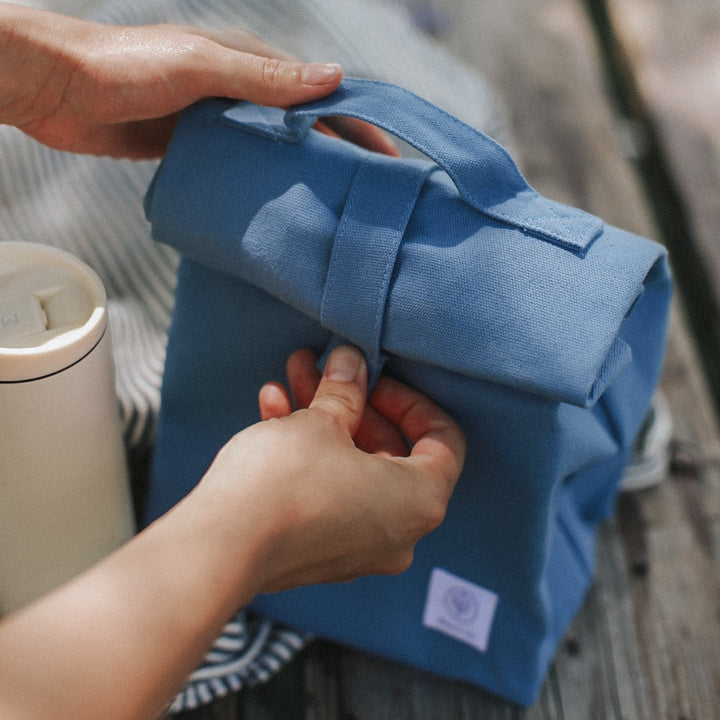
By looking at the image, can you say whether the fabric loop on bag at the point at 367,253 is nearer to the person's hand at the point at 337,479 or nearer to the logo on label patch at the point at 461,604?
the person's hand at the point at 337,479

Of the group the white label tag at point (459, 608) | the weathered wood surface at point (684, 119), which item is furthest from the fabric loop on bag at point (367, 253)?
the weathered wood surface at point (684, 119)

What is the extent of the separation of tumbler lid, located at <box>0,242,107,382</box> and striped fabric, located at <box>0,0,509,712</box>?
24cm

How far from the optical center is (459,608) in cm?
75

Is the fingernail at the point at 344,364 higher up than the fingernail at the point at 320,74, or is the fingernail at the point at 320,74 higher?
the fingernail at the point at 320,74

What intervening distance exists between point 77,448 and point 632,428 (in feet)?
1.61

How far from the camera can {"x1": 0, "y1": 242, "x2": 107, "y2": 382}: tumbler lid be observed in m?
0.58

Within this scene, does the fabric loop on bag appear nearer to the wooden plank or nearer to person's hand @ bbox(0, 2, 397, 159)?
person's hand @ bbox(0, 2, 397, 159)

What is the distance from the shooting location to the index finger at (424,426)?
0.59m

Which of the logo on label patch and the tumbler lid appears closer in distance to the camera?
the tumbler lid

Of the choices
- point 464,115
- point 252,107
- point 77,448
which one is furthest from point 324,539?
point 464,115

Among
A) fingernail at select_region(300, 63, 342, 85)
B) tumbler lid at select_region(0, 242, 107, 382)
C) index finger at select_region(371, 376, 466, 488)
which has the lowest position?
tumbler lid at select_region(0, 242, 107, 382)

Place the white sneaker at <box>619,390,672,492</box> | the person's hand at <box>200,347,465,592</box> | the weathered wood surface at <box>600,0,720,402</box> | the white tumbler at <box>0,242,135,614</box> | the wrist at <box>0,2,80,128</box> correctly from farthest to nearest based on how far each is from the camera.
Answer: the weathered wood surface at <box>600,0,720,402</box>, the white sneaker at <box>619,390,672,492</box>, the wrist at <box>0,2,80,128</box>, the white tumbler at <box>0,242,135,614</box>, the person's hand at <box>200,347,465,592</box>

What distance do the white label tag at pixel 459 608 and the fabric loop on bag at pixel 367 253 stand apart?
263 millimetres

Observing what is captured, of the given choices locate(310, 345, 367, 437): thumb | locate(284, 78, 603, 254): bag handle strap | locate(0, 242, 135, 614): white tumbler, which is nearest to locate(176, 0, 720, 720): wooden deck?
locate(0, 242, 135, 614): white tumbler
